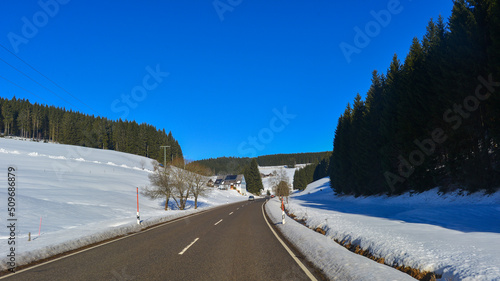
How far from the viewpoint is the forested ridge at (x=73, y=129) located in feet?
312

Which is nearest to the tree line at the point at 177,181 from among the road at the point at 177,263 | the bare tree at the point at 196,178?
the bare tree at the point at 196,178

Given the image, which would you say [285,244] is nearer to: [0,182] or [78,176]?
[0,182]


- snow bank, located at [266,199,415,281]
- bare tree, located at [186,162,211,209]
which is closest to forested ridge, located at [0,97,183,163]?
bare tree, located at [186,162,211,209]

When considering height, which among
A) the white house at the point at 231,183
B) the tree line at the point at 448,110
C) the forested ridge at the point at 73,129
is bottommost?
the white house at the point at 231,183

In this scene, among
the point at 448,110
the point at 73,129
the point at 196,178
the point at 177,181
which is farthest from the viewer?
the point at 73,129

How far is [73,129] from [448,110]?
108 metres

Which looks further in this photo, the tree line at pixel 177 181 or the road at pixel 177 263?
the tree line at pixel 177 181

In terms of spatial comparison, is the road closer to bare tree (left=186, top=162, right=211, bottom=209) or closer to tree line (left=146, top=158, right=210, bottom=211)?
tree line (left=146, top=158, right=210, bottom=211)

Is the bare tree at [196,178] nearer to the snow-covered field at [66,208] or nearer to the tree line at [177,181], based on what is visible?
the tree line at [177,181]

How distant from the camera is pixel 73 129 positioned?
94.2 meters

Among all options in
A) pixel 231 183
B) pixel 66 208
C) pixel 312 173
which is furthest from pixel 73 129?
pixel 312 173

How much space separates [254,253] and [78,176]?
43291mm

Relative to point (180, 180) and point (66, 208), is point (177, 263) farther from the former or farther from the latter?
point (180, 180)

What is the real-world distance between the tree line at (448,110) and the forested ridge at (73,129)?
87.1m
